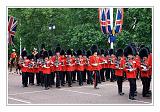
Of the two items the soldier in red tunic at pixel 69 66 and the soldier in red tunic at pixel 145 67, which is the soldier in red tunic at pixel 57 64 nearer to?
the soldier in red tunic at pixel 69 66

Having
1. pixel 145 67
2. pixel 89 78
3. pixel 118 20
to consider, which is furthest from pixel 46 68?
pixel 118 20

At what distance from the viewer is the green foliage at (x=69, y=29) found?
2236 cm

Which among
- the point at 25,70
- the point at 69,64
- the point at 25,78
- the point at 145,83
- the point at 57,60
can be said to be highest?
the point at 57,60

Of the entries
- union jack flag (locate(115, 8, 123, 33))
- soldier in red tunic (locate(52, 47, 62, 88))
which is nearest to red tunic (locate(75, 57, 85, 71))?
soldier in red tunic (locate(52, 47, 62, 88))

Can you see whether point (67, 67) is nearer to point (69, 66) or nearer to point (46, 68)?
point (69, 66)

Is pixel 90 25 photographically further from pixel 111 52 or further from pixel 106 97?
pixel 106 97

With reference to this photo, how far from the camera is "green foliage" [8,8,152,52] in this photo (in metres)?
22.4

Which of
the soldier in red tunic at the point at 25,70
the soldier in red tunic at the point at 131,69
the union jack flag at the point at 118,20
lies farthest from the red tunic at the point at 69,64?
the union jack flag at the point at 118,20

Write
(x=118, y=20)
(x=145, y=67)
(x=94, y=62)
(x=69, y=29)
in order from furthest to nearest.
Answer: (x=69, y=29), (x=118, y=20), (x=94, y=62), (x=145, y=67)

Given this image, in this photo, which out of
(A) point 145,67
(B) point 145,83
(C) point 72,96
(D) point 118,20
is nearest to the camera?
(A) point 145,67

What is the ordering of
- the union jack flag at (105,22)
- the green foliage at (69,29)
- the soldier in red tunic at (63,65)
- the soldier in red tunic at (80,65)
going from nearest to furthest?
1. the soldier in red tunic at (63,65)
2. the soldier in red tunic at (80,65)
3. the union jack flag at (105,22)
4. the green foliage at (69,29)

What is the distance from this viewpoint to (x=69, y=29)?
1024 inches

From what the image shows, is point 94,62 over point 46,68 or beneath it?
over
